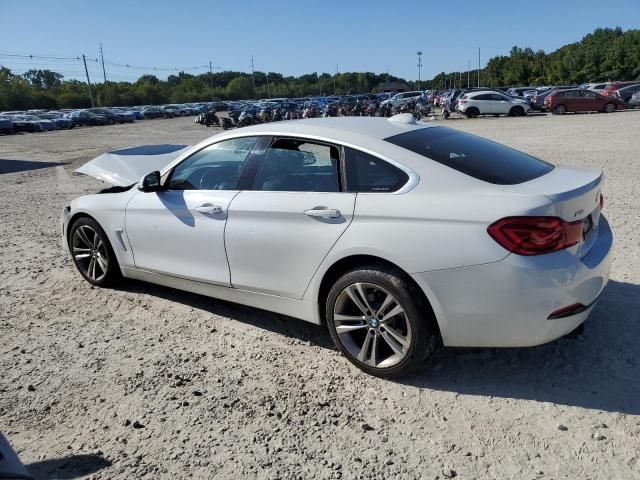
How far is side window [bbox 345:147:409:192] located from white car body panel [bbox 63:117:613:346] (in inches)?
1.7

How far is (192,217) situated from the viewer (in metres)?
4.04

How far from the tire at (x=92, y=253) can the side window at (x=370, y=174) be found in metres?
2.62

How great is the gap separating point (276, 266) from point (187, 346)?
3.20 feet

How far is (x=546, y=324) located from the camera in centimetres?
284

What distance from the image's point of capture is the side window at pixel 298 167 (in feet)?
11.4

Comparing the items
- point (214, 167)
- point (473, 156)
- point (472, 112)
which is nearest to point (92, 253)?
point (214, 167)

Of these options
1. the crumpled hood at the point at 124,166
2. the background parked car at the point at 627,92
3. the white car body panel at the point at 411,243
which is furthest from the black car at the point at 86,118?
the white car body panel at the point at 411,243

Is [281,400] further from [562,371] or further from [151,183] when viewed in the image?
[151,183]

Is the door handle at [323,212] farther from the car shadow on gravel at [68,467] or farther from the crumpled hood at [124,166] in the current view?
the crumpled hood at [124,166]

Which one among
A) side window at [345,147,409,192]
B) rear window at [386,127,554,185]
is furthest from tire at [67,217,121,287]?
rear window at [386,127,554,185]

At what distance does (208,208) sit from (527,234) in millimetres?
2211

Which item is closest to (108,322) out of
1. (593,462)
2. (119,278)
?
(119,278)

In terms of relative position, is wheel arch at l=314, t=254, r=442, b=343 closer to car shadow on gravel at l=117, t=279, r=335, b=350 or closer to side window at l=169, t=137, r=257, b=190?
car shadow on gravel at l=117, t=279, r=335, b=350

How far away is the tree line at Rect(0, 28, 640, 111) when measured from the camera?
237 feet
